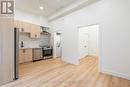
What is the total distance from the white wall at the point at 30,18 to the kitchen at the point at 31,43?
1.40 ft

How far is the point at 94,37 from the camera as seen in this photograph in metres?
8.87

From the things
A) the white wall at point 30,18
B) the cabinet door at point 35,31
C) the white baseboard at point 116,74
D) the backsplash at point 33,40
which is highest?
the white wall at point 30,18

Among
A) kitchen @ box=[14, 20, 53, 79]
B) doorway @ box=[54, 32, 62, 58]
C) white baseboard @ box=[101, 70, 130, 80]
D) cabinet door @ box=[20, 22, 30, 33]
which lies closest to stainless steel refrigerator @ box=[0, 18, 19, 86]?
kitchen @ box=[14, 20, 53, 79]

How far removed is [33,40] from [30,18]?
1.45m

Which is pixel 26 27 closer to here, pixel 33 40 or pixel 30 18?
pixel 30 18

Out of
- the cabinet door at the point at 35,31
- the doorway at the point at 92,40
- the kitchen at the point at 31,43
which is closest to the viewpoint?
the kitchen at the point at 31,43

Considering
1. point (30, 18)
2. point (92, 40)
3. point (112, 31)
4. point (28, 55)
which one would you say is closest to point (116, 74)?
point (112, 31)

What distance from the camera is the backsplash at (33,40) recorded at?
6.27 m

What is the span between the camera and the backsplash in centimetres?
627

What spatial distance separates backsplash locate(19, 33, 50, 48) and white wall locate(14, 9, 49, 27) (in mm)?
926

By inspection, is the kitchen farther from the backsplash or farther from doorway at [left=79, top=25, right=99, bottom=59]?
doorway at [left=79, top=25, right=99, bottom=59]

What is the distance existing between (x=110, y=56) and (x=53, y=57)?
446cm

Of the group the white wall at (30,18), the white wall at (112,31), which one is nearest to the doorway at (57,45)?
the white wall at (30,18)

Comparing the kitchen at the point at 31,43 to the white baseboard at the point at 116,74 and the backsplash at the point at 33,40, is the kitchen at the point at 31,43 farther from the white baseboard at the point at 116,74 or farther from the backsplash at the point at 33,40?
the white baseboard at the point at 116,74
